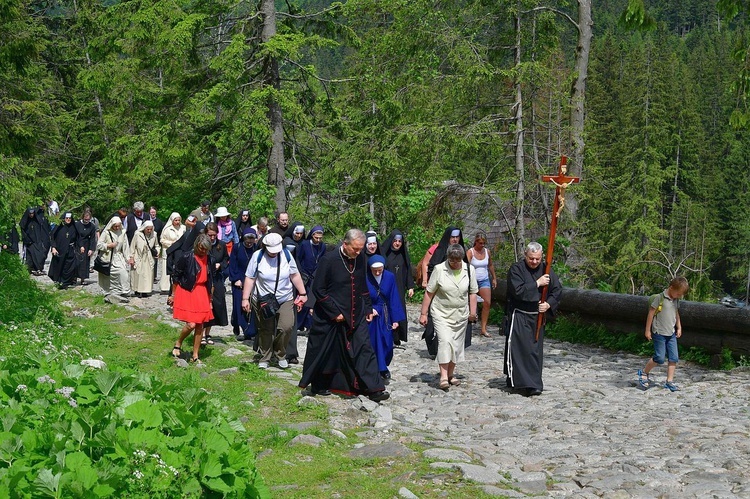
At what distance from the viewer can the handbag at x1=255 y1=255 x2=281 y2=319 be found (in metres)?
11.5

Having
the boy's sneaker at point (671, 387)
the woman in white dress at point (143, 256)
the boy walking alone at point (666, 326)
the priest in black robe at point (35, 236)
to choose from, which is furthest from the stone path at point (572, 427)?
the priest in black robe at point (35, 236)

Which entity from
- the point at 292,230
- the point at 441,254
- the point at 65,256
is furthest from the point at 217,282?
the point at 65,256

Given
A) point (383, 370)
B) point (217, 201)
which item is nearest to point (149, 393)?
point (383, 370)

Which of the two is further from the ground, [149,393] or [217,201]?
[217,201]

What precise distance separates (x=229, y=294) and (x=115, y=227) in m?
3.34

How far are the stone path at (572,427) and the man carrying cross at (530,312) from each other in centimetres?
30

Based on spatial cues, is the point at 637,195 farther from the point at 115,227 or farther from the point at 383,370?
the point at 383,370

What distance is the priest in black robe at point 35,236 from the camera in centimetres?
2314

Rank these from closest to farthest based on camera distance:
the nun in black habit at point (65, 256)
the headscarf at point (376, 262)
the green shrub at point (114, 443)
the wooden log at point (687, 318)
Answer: the green shrub at point (114, 443) < the headscarf at point (376, 262) < the wooden log at point (687, 318) < the nun in black habit at point (65, 256)

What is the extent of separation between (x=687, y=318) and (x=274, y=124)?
1222 centimetres

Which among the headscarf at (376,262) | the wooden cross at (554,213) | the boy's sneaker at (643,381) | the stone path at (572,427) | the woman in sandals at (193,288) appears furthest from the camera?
the woman in sandals at (193,288)

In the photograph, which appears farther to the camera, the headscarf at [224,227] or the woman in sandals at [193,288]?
the headscarf at [224,227]

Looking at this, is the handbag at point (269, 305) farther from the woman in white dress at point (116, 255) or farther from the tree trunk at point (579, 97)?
the tree trunk at point (579, 97)

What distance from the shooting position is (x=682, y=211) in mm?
61094
